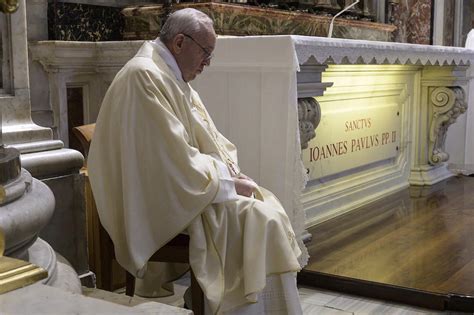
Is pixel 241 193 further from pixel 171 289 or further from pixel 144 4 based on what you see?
pixel 144 4

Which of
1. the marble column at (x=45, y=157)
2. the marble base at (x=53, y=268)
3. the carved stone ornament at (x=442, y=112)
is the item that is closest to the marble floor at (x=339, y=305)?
the marble column at (x=45, y=157)

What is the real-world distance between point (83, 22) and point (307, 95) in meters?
2.01

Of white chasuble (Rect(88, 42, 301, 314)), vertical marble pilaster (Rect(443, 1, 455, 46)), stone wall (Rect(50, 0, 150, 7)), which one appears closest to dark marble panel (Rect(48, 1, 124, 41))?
stone wall (Rect(50, 0, 150, 7))

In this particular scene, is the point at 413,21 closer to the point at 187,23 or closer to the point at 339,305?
the point at 339,305

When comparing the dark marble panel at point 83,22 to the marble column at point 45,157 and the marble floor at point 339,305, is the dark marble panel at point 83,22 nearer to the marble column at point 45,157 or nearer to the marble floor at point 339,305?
the marble floor at point 339,305

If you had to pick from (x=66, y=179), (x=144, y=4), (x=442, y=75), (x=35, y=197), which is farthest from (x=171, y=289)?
(x=442, y=75)

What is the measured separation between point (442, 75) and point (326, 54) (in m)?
3.04

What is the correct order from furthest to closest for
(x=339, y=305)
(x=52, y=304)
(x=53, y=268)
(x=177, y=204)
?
1. (x=339, y=305)
2. (x=177, y=204)
3. (x=53, y=268)
4. (x=52, y=304)

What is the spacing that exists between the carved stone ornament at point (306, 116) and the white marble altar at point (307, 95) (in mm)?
80

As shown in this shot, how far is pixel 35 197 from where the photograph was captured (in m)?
2.08

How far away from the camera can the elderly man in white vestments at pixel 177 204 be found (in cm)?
312

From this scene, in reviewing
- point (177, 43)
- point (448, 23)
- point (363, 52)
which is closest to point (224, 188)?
point (177, 43)

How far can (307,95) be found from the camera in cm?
455

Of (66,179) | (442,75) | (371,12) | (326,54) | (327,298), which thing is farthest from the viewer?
(371,12)
